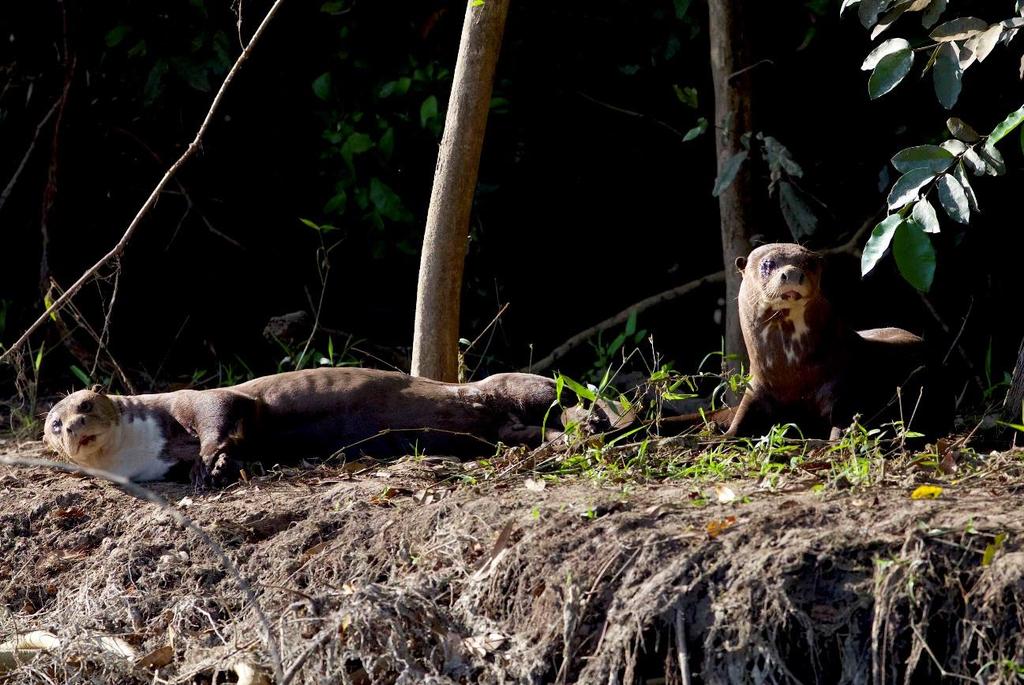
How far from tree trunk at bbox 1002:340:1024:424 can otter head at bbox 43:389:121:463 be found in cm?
265

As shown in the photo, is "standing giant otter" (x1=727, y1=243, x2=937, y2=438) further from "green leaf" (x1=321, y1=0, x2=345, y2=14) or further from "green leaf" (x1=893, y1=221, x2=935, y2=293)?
"green leaf" (x1=321, y1=0, x2=345, y2=14)

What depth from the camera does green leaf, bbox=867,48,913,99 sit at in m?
3.16

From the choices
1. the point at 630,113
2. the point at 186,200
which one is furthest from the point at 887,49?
the point at 186,200

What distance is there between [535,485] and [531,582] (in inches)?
21.0

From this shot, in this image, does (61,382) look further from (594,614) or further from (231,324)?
(594,614)

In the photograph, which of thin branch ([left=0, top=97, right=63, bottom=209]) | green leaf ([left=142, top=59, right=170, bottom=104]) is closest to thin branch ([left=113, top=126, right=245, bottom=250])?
thin branch ([left=0, top=97, right=63, bottom=209])

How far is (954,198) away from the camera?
2.98 meters

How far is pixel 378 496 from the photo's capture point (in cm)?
344

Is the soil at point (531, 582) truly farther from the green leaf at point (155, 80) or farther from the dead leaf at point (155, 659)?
the green leaf at point (155, 80)

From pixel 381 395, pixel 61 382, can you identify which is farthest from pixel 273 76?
pixel 381 395

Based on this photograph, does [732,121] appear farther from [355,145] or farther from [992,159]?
[992,159]

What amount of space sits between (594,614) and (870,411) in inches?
54.0

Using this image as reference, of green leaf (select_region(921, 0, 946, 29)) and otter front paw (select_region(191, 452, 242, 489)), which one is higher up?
green leaf (select_region(921, 0, 946, 29))

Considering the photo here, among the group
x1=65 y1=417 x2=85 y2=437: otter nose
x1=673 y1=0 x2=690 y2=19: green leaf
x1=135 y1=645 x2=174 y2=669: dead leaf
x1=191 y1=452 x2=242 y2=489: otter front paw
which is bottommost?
x1=135 y1=645 x2=174 y2=669: dead leaf
